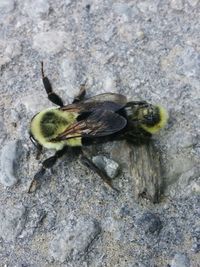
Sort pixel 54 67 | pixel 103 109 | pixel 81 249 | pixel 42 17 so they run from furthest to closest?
pixel 42 17 < pixel 54 67 < pixel 103 109 < pixel 81 249

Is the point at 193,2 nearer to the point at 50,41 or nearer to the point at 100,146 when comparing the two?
the point at 50,41

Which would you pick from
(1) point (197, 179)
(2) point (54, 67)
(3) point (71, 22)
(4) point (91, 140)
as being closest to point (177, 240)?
(1) point (197, 179)

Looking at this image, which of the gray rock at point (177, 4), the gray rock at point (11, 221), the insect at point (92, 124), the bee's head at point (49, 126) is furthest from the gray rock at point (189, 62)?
the gray rock at point (11, 221)

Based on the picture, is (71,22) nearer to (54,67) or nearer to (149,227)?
(54,67)

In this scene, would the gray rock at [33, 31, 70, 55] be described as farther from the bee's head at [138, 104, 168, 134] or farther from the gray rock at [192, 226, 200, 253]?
the gray rock at [192, 226, 200, 253]

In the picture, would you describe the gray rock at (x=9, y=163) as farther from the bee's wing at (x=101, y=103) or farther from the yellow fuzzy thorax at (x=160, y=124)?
the yellow fuzzy thorax at (x=160, y=124)

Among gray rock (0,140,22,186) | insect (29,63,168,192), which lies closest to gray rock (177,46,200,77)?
insect (29,63,168,192)
